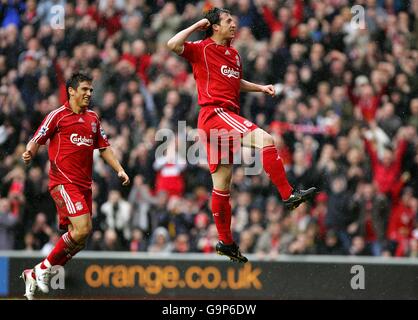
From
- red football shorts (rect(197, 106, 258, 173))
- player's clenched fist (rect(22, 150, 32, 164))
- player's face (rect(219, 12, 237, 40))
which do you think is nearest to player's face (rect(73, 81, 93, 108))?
player's clenched fist (rect(22, 150, 32, 164))

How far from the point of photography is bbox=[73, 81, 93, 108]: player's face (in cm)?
1272

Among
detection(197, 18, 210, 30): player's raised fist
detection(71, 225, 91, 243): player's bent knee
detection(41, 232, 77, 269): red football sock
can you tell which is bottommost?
detection(41, 232, 77, 269): red football sock

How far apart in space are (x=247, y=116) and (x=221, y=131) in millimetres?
5876

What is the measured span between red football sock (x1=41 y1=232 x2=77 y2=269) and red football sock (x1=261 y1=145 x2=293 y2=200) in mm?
2383

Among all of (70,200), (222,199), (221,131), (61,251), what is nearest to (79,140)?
(70,200)

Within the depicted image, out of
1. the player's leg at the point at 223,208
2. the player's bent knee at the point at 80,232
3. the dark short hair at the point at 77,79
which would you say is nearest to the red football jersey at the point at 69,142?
the dark short hair at the point at 77,79

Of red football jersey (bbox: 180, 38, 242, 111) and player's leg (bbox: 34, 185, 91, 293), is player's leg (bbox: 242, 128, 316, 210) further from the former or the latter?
player's leg (bbox: 34, 185, 91, 293)

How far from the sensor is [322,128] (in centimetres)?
1828

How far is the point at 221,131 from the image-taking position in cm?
1253

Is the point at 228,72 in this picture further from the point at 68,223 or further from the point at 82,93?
the point at 68,223

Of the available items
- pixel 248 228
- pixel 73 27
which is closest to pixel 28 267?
pixel 248 228

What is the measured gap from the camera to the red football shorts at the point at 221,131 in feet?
41.0

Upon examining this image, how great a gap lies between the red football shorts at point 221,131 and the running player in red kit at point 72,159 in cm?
104

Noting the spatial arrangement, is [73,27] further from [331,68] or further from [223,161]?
[223,161]
